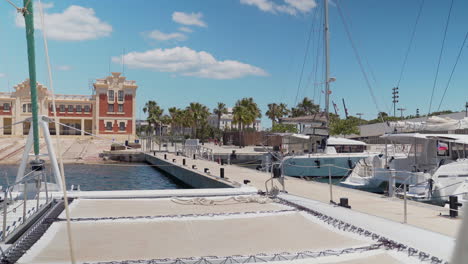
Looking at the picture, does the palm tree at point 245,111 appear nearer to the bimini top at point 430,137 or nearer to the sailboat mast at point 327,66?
the sailboat mast at point 327,66

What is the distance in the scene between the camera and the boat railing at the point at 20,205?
22.2ft

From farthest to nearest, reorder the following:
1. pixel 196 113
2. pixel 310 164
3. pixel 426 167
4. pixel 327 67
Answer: pixel 196 113
pixel 327 67
pixel 310 164
pixel 426 167

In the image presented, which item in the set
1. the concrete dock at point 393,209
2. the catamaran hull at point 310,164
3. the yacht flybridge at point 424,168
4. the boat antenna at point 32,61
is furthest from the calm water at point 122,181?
the boat antenna at point 32,61

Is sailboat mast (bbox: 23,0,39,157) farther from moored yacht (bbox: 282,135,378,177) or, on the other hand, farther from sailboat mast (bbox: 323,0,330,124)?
sailboat mast (bbox: 323,0,330,124)

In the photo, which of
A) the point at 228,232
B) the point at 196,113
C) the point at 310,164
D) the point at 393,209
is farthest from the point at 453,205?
the point at 196,113

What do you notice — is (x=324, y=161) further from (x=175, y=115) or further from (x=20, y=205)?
(x=175, y=115)

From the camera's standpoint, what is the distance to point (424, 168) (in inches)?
764

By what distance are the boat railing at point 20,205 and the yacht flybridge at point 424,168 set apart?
1077cm

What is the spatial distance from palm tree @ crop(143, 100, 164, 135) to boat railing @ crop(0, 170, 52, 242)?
7747 centimetres

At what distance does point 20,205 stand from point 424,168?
17446 mm

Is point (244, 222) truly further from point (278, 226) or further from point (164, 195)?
point (164, 195)

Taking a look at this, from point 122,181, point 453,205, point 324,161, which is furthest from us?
point 122,181

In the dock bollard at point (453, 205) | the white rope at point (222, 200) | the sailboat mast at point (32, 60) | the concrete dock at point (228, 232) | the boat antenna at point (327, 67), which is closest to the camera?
the concrete dock at point (228, 232)

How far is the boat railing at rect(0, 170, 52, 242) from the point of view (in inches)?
267
